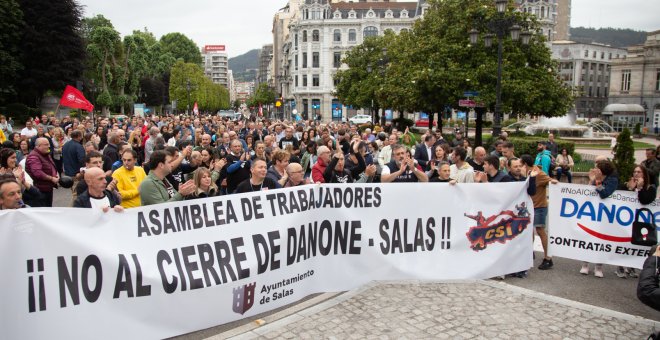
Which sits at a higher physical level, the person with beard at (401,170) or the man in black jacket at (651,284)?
the person with beard at (401,170)

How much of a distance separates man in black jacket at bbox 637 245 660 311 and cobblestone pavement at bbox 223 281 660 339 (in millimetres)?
655

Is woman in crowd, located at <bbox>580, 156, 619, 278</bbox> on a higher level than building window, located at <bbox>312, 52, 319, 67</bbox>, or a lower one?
lower

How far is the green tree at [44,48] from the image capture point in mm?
45781

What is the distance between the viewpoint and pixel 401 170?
25.8 feet

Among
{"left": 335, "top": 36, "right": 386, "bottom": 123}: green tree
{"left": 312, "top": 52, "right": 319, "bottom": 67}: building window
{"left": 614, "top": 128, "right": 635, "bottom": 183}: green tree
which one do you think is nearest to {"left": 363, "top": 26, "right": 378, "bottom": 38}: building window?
{"left": 312, "top": 52, "right": 319, "bottom": 67}: building window

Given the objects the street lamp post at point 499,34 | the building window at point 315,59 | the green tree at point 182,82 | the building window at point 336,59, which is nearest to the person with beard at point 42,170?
the street lamp post at point 499,34

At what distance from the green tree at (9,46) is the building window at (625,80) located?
81.8 meters

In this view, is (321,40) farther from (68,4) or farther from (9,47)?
(9,47)

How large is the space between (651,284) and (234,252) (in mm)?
4444

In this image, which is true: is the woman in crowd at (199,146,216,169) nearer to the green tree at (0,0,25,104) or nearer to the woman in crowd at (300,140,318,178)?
the woman in crowd at (300,140,318,178)

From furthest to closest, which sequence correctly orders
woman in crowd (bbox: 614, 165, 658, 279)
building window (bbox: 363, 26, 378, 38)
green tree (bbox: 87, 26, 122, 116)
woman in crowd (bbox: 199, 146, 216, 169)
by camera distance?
building window (bbox: 363, 26, 378, 38), green tree (bbox: 87, 26, 122, 116), woman in crowd (bbox: 199, 146, 216, 169), woman in crowd (bbox: 614, 165, 658, 279)

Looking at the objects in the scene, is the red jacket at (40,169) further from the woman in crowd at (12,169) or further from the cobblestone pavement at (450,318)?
the cobblestone pavement at (450,318)

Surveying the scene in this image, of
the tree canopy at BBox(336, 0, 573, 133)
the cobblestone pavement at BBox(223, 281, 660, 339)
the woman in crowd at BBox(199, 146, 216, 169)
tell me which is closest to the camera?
the cobblestone pavement at BBox(223, 281, 660, 339)

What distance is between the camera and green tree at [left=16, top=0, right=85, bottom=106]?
45781 millimetres
